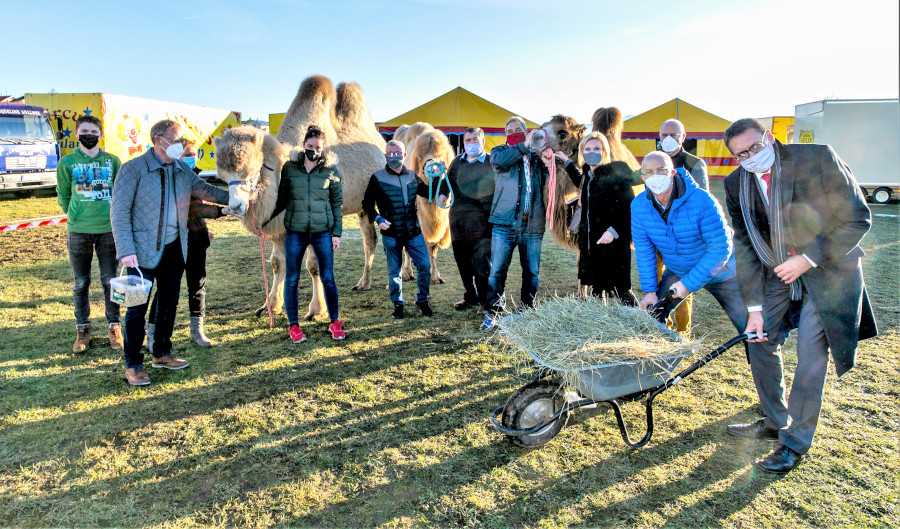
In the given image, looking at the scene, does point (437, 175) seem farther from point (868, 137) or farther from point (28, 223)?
point (868, 137)

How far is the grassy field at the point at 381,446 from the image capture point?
101 inches

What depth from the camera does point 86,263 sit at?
447 cm

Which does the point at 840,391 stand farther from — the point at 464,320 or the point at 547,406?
the point at 464,320

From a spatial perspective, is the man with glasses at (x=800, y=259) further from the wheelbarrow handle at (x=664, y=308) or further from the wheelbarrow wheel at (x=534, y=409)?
the wheelbarrow wheel at (x=534, y=409)

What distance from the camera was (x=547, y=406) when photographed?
308cm

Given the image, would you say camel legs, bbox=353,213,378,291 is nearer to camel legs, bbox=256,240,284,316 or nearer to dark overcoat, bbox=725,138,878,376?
camel legs, bbox=256,240,284,316

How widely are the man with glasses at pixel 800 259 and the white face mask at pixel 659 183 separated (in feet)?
1.13

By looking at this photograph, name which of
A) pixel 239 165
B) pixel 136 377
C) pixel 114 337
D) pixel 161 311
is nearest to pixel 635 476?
pixel 136 377

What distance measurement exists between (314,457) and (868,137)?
62.9 ft

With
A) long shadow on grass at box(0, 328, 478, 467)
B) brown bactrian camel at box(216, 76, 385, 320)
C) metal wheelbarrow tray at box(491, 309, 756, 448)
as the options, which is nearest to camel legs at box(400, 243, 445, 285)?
brown bactrian camel at box(216, 76, 385, 320)

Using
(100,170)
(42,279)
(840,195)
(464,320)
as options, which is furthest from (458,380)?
(42,279)

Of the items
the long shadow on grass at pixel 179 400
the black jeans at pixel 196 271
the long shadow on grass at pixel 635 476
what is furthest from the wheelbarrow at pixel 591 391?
the black jeans at pixel 196 271

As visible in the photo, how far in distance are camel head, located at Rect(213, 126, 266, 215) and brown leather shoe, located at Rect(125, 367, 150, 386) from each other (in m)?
1.46

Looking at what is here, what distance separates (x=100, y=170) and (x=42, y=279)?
11.6 feet
